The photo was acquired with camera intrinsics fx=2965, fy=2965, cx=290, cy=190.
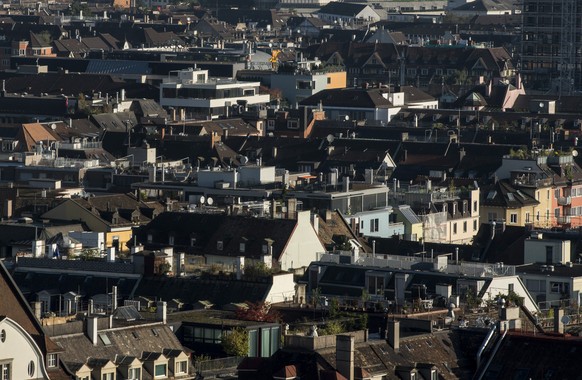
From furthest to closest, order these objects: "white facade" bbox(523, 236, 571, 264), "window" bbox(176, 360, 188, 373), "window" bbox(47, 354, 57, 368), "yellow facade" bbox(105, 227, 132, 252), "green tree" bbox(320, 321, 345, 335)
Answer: "yellow facade" bbox(105, 227, 132, 252)
"white facade" bbox(523, 236, 571, 264)
"green tree" bbox(320, 321, 345, 335)
"window" bbox(176, 360, 188, 373)
"window" bbox(47, 354, 57, 368)

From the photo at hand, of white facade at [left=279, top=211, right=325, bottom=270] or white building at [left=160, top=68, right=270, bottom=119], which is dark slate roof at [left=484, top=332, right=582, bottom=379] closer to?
white facade at [left=279, top=211, right=325, bottom=270]

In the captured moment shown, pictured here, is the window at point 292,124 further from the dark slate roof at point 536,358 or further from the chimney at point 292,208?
the dark slate roof at point 536,358

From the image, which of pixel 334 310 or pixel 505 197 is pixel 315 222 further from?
pixel 505 197

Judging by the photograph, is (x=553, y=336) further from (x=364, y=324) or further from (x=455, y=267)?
(x=455, y=267)

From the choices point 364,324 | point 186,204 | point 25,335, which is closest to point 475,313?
point 364,324

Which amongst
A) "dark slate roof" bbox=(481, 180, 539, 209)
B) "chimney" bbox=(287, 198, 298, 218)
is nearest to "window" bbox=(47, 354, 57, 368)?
"chimney" bbox=(287, 198, 298, 218)

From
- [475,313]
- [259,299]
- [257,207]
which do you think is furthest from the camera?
[257,207]
